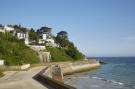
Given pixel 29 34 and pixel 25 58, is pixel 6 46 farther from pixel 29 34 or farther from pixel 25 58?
pixel 29 34

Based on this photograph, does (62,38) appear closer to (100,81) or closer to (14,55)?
(14,55)

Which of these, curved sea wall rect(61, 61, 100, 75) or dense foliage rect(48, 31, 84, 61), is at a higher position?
dense foliage rect(48, 31, 84, 61)

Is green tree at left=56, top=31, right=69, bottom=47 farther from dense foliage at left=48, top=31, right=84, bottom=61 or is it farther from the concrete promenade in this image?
the concrete promenade

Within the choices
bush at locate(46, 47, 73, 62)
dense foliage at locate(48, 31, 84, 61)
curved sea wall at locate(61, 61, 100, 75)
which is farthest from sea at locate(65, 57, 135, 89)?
dense foliage at locate(48, 31, 84, 61)

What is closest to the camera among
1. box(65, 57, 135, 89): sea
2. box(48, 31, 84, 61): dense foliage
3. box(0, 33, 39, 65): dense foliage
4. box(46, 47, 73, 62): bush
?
box(65, 57, 135, 89): sea

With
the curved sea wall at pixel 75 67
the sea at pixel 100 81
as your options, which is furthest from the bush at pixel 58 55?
the sea at pixel 100 81

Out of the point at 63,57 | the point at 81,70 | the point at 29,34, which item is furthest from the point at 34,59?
the point at 29,34

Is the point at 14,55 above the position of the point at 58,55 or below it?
below

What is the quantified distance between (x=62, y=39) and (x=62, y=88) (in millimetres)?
99802

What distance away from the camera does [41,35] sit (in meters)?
124

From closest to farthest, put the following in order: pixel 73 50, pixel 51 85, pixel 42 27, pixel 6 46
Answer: pixel 51 85 → pixel 6 46 → pixel 73 50 → pixel 42 27

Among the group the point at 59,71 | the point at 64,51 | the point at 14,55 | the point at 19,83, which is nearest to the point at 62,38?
the point at 64,51

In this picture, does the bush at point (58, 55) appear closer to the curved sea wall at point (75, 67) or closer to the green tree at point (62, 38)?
the curved sea wall at point (75, 67)

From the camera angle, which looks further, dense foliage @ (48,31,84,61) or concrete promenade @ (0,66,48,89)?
dense foliage @ (48,31,84,61)
